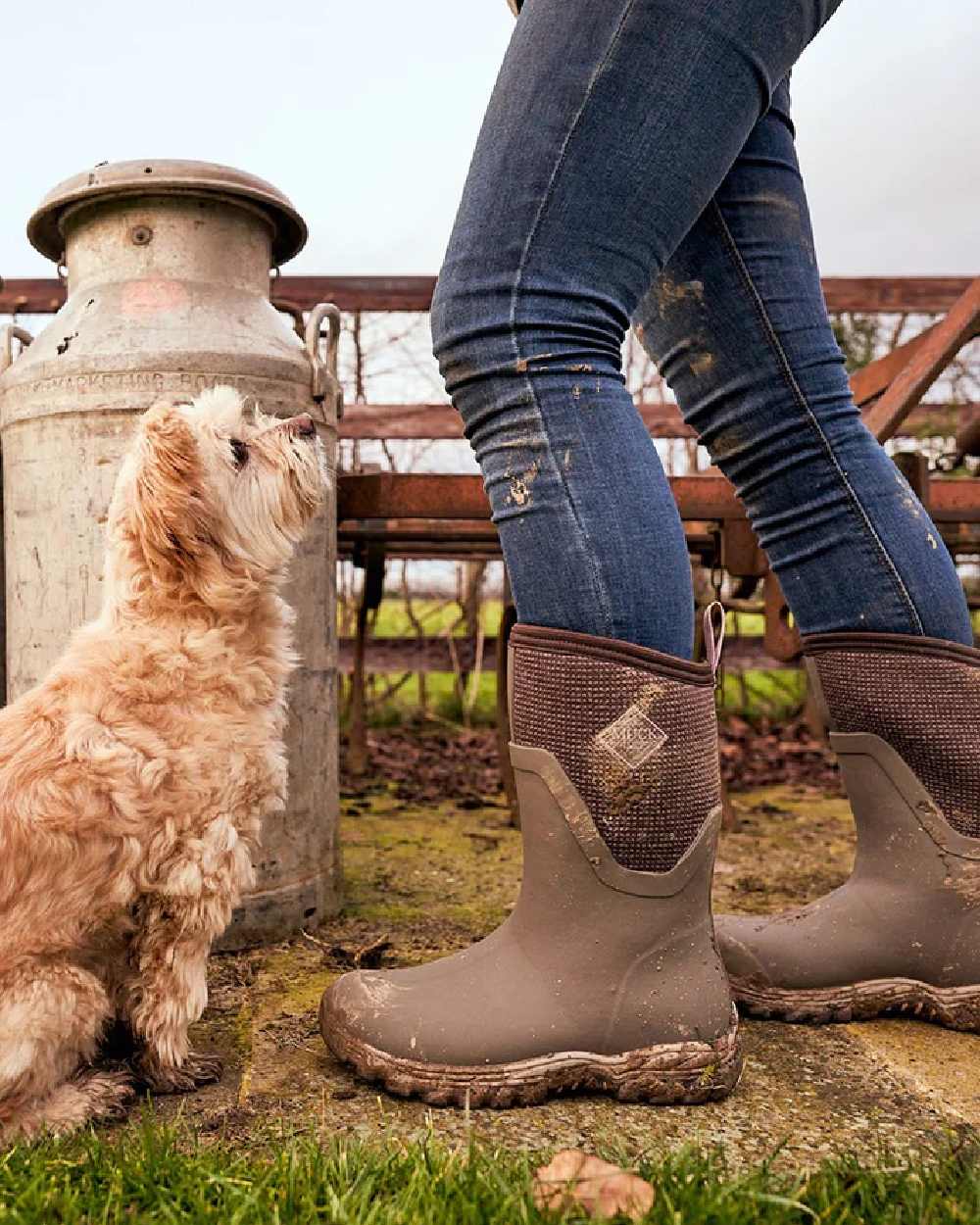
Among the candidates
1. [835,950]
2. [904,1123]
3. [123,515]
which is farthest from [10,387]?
[904,1123]

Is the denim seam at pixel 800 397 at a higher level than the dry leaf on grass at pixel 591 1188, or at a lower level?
higher

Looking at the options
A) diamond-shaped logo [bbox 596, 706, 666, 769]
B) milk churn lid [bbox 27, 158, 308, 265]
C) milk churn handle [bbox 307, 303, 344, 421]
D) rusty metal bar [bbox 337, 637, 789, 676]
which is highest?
milk churn lid [bbox 27, 158, 308, 265]

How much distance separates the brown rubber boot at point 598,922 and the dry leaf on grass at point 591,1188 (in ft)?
1.09

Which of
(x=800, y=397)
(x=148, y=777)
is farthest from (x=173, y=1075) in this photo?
(x=800, y=397)

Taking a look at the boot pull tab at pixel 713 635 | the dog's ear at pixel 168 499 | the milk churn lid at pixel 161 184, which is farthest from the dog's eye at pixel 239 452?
the boot pull tab at pixel 713 635

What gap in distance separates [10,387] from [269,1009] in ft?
5.81

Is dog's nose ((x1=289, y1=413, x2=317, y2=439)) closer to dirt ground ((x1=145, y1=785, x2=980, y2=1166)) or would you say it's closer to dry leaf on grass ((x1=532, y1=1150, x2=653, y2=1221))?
dirt ground ((x1=145, y1=785, x2=980, y2=1166))

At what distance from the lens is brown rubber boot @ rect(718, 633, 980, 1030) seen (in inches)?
71.6

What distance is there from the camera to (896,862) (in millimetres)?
1892

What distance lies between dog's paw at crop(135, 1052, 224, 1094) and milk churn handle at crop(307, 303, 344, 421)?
173cm

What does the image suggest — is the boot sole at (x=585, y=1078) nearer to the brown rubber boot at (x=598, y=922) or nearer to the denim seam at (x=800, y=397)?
the brown rubber boot at (x=598, y=922)

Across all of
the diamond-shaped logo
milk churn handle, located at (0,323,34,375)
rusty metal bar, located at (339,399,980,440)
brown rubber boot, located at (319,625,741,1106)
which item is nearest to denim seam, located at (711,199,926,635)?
brown rubber boot, located at (319,625,741,1106)

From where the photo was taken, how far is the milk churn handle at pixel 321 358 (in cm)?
273

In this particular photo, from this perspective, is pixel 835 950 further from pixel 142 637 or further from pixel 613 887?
pixel 142 637
